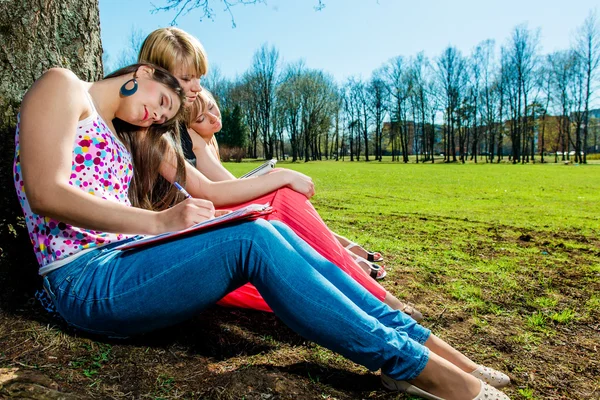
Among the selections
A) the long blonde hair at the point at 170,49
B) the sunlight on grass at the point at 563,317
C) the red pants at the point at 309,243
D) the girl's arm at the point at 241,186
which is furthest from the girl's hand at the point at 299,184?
the sunlight on grass at the point at 563,317

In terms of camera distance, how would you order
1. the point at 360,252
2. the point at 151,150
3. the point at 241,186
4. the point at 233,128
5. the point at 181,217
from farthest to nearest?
the point at 233,128 → the point at 360,252 → the point at 241,186 → the point at 151,150 → the point at 181,217

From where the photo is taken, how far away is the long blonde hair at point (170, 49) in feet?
8.47

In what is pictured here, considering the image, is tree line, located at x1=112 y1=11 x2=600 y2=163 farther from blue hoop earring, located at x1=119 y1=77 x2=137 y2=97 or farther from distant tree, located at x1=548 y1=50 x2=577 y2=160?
blue hoop earring, located at x1=119 y1=77 x2=137 y2=97

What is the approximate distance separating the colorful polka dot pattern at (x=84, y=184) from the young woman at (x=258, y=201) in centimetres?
87

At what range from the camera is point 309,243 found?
2.42 metres

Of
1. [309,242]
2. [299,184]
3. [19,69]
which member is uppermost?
[19,69]

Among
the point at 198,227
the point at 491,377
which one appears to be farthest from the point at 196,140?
the point at 491,377

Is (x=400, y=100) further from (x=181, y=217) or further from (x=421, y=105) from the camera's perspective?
(x=181, y=217)

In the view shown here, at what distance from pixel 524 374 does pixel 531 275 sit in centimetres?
184

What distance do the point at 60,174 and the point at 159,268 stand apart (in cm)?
48

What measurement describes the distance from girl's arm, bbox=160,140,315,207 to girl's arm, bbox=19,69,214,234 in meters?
1.00

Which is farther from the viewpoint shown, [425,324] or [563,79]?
[563,79]

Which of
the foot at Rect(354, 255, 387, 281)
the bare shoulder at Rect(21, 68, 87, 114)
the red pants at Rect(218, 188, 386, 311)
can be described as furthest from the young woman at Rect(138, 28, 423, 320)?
the bare shoulder at Rect(21, 68, 87, 114)

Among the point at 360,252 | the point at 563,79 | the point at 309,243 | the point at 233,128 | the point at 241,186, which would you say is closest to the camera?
the point at 309,243
